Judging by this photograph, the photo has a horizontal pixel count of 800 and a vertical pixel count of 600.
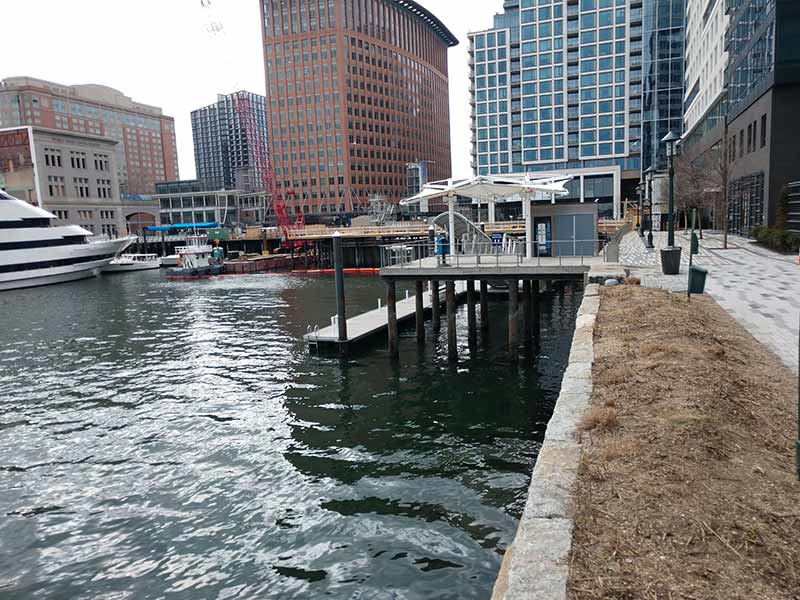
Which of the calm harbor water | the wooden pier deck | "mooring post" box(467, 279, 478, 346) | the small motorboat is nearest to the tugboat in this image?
the small motorboat

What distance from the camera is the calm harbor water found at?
36.2 feet

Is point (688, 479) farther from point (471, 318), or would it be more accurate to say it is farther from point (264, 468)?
point (471, 318)

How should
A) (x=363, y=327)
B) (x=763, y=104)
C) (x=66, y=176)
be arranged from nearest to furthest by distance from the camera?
(x=363, y=327) → (x=763, y=104) → (x=66, y=176)

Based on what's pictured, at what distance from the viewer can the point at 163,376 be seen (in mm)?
26094

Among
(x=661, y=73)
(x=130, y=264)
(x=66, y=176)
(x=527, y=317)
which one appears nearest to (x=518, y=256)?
(x=527, y=317)

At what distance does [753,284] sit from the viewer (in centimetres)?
2206

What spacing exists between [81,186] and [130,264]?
55013mm

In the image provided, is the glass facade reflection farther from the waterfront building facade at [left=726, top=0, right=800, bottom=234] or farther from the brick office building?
the waterfront building facade at [left=726, top=0, right=800, bottom=234]

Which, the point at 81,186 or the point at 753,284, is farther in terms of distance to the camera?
the point at 81,186

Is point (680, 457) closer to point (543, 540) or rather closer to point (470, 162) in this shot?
point (543, 540)

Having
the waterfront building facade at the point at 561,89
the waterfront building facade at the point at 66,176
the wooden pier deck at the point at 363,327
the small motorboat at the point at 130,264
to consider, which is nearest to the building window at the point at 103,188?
the waterfront building facade at the point at 66,176

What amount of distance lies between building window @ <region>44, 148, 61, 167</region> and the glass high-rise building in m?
122

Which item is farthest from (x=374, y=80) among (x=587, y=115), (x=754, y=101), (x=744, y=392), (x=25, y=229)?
(x=744, y=392)

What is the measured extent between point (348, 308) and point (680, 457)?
38.8 meters
